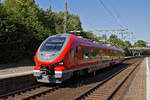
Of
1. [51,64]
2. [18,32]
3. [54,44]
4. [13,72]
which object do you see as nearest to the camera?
[51,64]

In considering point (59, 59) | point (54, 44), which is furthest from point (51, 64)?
point (54, 44)

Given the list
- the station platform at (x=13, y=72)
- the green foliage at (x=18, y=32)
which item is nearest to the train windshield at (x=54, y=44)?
the station platform at (x=13, y=72)

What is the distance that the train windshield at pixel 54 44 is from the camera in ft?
38.1

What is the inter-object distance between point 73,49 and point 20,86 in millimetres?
4013

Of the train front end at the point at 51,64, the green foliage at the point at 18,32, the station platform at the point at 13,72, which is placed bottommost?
the station platform at the point at 13,72

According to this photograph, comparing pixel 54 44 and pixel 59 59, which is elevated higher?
pixel 54 44

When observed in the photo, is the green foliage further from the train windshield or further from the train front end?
the train front end

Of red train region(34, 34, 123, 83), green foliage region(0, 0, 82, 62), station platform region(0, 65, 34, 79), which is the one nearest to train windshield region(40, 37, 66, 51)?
red train region(34, 34, 123, 83)

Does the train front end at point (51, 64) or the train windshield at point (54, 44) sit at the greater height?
the train windshield at point (54, 44)

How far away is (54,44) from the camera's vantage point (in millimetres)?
11930

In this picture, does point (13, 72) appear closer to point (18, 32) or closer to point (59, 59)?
point (18, 32)

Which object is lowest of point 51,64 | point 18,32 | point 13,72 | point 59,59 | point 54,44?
point 13,72

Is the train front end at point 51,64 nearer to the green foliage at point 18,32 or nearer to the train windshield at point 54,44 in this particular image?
the train windshield at point 54,44

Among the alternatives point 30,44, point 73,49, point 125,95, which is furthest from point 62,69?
point 30,44
